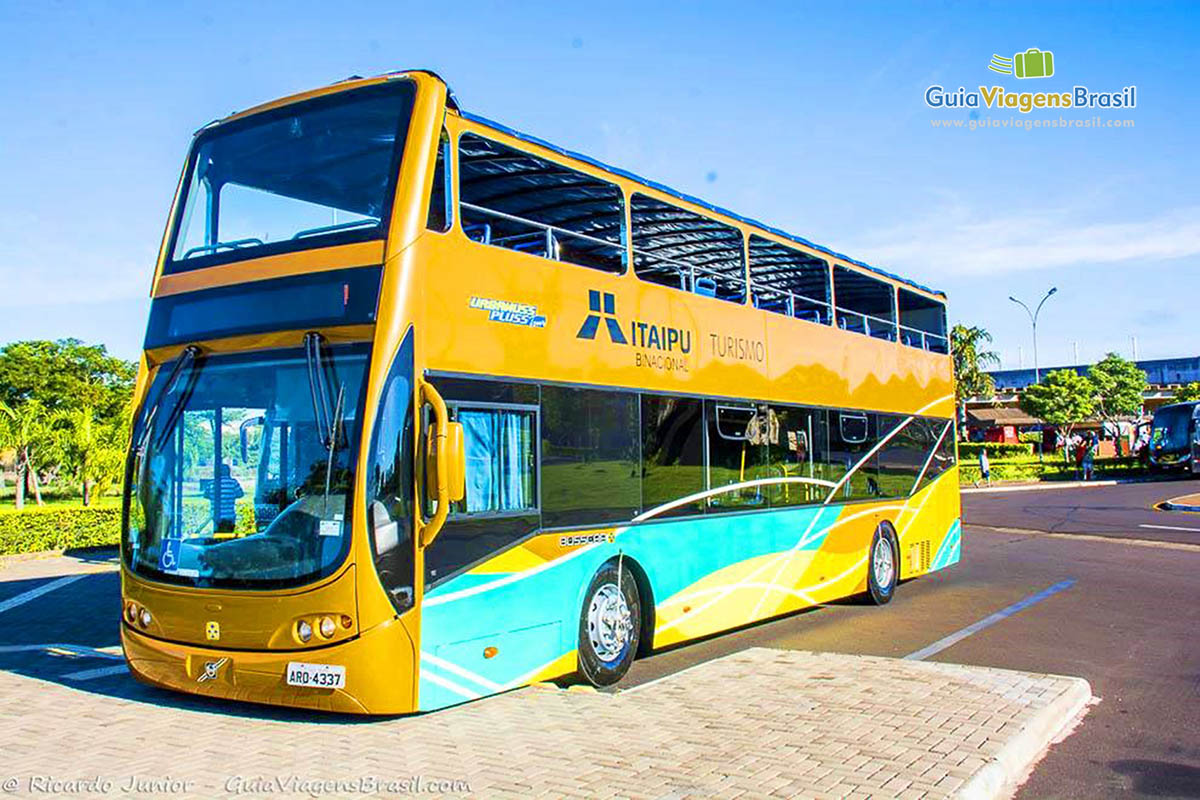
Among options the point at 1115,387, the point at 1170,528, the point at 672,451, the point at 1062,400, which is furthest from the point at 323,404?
the point at 1115,387

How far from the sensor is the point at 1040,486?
4281cm

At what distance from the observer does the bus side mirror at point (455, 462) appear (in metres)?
6.05

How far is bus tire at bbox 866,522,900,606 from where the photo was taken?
12.7 m

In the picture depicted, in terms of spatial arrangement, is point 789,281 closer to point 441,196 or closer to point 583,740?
point 441,196

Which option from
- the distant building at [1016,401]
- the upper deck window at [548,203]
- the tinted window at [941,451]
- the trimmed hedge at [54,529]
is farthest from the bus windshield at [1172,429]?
the upper deck window at [548,203]

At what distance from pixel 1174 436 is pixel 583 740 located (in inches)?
1828

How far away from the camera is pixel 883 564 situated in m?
13.1

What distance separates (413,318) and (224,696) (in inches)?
105

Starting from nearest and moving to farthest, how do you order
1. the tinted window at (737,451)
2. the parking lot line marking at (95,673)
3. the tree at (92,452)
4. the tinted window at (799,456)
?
the parking lot line marking at (95,673) → the tinted window at (737,451) → the tinted window at (799,456) → the tree at (92,452)

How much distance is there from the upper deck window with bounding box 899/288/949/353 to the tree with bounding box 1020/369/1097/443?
51481 millimetres

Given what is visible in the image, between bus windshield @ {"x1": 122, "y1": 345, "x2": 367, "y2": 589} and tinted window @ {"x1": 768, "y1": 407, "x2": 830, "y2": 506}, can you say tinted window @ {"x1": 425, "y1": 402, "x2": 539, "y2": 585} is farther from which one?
tinted window @ {"x1": 768, "y1": 407, "x2": 830, "y2": 506}

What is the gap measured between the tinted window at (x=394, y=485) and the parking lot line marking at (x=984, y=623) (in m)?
4.85

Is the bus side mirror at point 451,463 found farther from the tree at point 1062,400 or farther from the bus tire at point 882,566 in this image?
the tree at point 1062,400

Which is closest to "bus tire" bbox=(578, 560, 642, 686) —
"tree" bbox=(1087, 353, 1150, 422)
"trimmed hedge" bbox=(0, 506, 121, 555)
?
"trimmed hedge" bbox=(0, 506, 121, 555)
